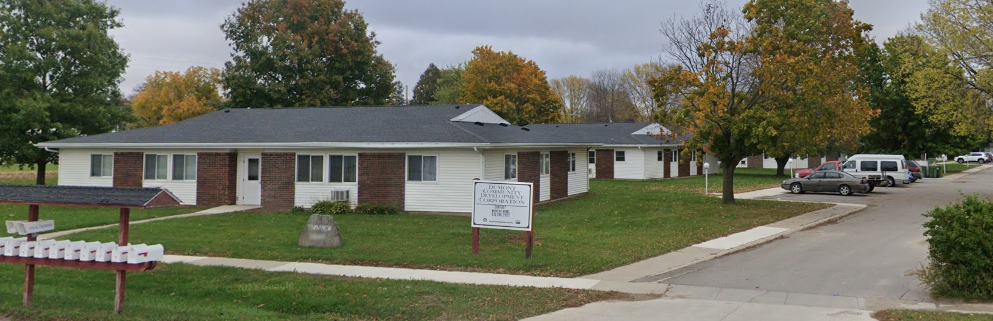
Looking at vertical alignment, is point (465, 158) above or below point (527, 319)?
above

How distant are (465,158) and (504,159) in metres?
1.98

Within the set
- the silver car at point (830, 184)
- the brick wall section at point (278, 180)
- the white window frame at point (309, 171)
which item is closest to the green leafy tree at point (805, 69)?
the silver car at point (830, 184)

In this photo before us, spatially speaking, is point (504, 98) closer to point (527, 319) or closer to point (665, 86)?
point (665, 86)

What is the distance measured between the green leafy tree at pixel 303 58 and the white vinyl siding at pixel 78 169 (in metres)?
20.0

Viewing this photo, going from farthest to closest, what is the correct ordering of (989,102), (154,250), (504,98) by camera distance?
(504,98), (989,102), (154,250)

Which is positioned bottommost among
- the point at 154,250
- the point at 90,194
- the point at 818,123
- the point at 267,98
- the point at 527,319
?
the point at 527,319

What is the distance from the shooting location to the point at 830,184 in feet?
106

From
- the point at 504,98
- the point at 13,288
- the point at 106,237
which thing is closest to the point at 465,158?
the point at 106,237

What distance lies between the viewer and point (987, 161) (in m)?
89.7

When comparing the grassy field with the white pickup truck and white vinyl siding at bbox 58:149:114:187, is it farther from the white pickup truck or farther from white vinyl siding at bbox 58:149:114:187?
the white pickup truck

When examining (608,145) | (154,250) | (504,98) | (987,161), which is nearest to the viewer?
(154,250)

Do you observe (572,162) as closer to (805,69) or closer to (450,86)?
(805,69)

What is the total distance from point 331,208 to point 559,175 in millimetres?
9775

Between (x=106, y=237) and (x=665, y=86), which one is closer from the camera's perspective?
(x=106, y=237)
